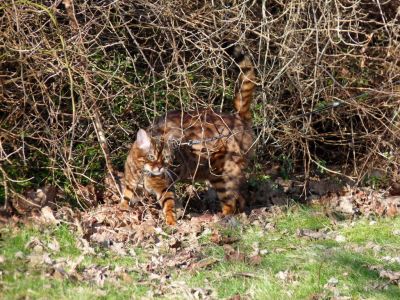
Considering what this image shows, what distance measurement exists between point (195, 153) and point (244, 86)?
42.1 inches

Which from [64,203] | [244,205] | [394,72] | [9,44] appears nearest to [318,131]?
[394,72]

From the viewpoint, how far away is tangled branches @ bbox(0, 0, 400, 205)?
27.1 feet

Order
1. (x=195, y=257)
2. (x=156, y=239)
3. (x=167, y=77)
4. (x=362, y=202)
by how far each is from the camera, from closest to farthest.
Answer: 1. (x=195, y=257)
2. (x=156, y=239)
3. (x=167, y=77)
4. (x=362, y=202)

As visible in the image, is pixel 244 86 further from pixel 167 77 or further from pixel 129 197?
pixel 129 197

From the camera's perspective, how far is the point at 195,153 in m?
9.01

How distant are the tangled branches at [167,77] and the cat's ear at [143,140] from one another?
0.28 m

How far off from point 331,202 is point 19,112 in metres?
3.94

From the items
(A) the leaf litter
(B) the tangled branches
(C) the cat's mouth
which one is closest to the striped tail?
(B) the tangled branches

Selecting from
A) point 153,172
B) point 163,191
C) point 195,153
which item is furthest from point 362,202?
point 153,172

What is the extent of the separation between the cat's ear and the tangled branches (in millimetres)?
275

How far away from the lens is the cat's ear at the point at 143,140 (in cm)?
860

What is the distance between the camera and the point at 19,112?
8531mm

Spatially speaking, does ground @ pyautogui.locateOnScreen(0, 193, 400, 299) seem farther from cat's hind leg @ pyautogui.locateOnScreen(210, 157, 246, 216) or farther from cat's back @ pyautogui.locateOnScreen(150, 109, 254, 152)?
cat's back @ pyautogui.locateOnScreen(150, 109, 254, 152)

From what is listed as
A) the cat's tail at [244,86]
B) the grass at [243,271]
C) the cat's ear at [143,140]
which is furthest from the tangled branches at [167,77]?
the grass at [243,271]
